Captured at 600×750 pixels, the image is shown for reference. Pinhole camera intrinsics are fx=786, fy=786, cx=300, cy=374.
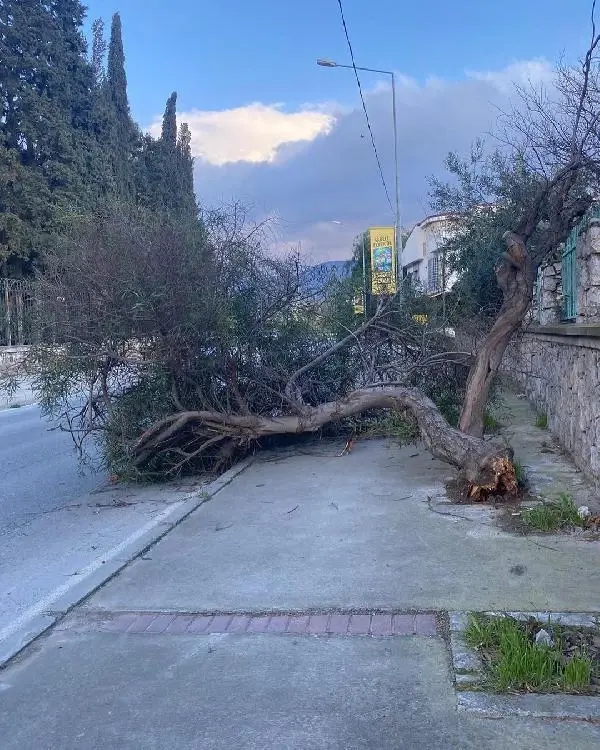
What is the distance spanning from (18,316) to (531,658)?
7004 millimetres

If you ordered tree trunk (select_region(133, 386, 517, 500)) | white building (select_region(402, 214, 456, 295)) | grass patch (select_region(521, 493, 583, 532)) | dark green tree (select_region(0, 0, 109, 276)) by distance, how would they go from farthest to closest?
1. dark green tree (select_region(0, 0, 109, 276))
2. white building (select_region(402, 214, 456, 295))
3. tree trunk (select_region(133, 386, 517, 500))
4. grass patch (select_region(521, 493, 583, 532))

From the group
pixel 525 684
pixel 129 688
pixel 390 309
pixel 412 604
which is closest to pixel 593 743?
pixel 525 684

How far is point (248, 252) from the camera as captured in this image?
9.78 m

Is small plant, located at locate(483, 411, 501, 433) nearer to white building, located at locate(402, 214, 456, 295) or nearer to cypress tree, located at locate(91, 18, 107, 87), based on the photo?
white building, located at locate(402, 214, 456, 295)

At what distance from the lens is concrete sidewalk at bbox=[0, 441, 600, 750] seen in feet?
12.1

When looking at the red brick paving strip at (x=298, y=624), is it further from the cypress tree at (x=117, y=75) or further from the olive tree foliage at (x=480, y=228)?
the cypress tree at (x=117, y=75)

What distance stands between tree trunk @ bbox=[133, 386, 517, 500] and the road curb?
0.75 metres

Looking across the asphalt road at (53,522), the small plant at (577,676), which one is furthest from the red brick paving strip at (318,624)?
the asphalt road at (53,522)

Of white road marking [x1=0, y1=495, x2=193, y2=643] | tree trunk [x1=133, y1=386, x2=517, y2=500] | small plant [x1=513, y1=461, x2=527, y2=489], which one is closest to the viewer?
white road marking [x1=0, y1=495, x2=193, y2=643]

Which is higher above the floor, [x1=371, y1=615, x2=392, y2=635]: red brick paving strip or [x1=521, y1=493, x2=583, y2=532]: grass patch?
[x1=521, y1=493, x2=583, y2=532]: grass patch

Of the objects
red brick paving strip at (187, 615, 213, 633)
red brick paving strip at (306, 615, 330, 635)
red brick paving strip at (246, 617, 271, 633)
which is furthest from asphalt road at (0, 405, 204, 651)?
red brick paving strip at (306, 615, 330, 635)

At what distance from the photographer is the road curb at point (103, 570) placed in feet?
16.1

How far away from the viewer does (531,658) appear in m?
3.97

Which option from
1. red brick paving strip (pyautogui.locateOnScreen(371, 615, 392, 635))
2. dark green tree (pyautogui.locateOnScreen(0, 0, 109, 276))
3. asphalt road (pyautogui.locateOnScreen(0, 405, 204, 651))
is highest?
dark green tree (pyautogui.locateOnScreen(0, 0, 109, 276))
